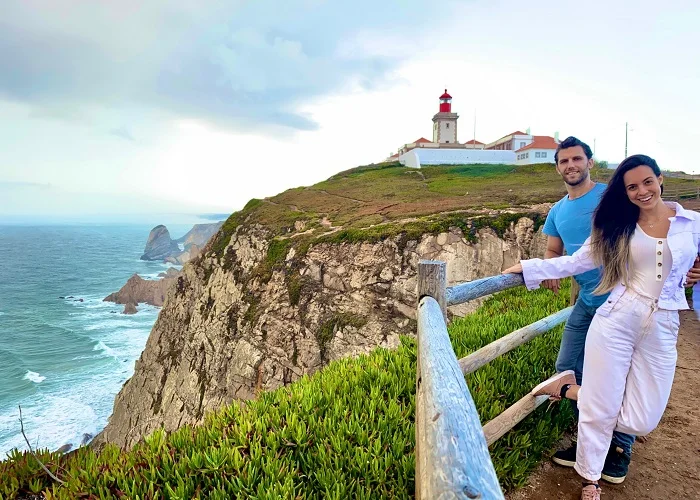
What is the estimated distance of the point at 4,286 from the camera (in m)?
87.8

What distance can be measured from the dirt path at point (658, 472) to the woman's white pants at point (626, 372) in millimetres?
383

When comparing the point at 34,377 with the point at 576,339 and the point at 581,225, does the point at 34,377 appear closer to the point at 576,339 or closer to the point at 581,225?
the point at 576,339

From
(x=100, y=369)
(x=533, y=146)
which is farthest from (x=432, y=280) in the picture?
(x=533, y=146)

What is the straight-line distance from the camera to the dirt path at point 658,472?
3.09 metres

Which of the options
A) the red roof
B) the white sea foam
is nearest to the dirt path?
the white sea foam

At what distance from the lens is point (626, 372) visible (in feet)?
9.05

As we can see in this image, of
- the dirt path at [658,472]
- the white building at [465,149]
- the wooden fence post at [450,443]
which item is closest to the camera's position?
the wooden fence post at [450,443]

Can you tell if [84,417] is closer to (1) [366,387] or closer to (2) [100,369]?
(2) [100,369]

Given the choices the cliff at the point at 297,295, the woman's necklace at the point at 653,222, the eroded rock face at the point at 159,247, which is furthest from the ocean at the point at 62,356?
the eroded rock face at the point at 159,247

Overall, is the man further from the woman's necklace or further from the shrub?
the woman's necklace

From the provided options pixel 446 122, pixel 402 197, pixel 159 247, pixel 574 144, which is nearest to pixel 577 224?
pixel 574 144

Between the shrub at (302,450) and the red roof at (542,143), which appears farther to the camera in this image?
the red roof at (542,143)

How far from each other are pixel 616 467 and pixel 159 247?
156 metres

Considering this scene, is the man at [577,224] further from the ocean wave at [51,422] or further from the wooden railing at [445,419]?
the ocean wave at [51,422]
